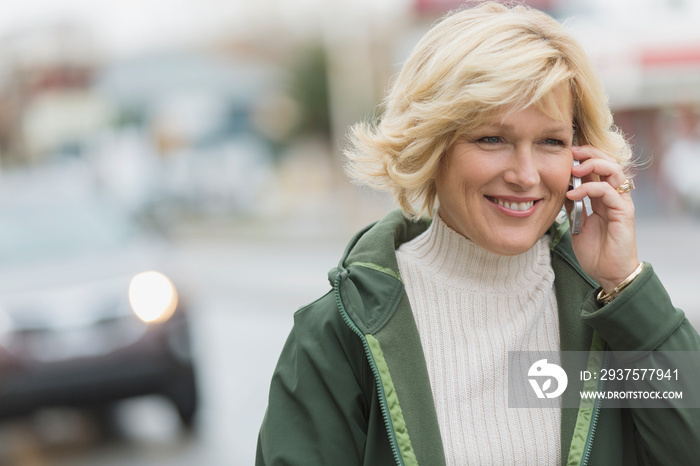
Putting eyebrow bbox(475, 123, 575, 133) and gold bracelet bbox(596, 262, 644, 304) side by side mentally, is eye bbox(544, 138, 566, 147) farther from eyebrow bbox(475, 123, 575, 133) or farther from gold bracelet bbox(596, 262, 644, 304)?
gold bracelet bbox(596, 262, 644, 304)

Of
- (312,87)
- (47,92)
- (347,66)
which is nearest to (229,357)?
(347,66)

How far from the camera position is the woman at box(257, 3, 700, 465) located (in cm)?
188

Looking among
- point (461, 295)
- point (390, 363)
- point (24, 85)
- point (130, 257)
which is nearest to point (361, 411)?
point (390, 363)

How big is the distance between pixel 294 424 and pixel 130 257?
5.10 metres

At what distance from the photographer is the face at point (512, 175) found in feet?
6.37

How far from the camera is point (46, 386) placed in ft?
20.1

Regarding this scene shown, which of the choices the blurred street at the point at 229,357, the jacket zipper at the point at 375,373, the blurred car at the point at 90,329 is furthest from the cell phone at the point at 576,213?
the blurred car at the point at 90,329

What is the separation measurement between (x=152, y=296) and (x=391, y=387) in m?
4.91

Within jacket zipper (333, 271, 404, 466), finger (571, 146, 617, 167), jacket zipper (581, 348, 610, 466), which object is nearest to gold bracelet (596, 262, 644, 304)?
jacket zipper (581, 348, 610, 466)

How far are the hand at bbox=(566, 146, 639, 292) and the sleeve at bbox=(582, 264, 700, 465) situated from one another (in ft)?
0.28

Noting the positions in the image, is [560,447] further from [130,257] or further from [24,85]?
[24,85]

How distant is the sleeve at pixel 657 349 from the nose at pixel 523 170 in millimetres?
291

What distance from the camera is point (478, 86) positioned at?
1.90 metres

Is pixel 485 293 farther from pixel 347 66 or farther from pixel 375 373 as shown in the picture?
pixel 347 66
